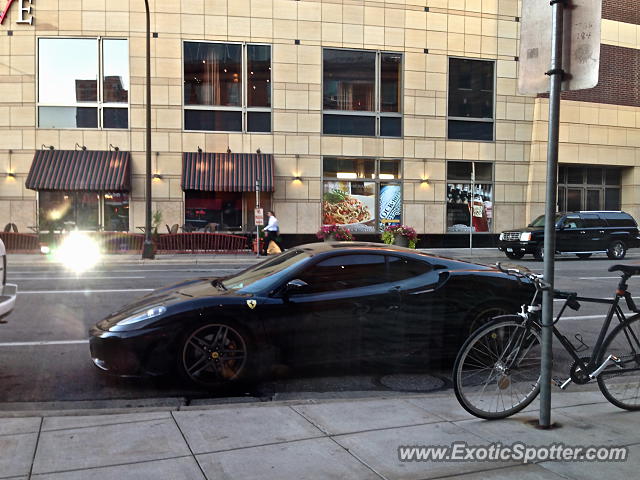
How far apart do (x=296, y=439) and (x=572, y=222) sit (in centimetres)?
1969

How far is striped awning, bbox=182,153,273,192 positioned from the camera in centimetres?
2252

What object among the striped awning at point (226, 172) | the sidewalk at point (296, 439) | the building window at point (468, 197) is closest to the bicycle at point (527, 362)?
the sidewalk at point (296, 439)

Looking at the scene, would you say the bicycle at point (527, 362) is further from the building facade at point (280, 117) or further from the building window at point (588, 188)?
the building window at point (588, 188)

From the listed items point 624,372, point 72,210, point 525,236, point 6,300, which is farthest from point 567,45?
point 72,210

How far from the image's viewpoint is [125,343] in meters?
5.07

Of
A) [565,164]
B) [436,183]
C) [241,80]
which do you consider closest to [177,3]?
[241,80]

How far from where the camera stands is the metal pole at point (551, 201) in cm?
390

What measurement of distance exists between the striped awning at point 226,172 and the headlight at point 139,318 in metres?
17.5

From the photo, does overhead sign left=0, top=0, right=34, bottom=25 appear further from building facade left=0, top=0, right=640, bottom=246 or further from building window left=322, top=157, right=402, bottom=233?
building window left=322, top=157, right=402, bottom=233

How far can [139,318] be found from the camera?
522 centimetres

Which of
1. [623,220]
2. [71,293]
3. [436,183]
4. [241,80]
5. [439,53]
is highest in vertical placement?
[439,53]

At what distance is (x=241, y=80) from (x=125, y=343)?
20.1 meters

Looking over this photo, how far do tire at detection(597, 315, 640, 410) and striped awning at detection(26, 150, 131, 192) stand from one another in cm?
2051

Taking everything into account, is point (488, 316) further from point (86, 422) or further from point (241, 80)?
point (241, 80)
